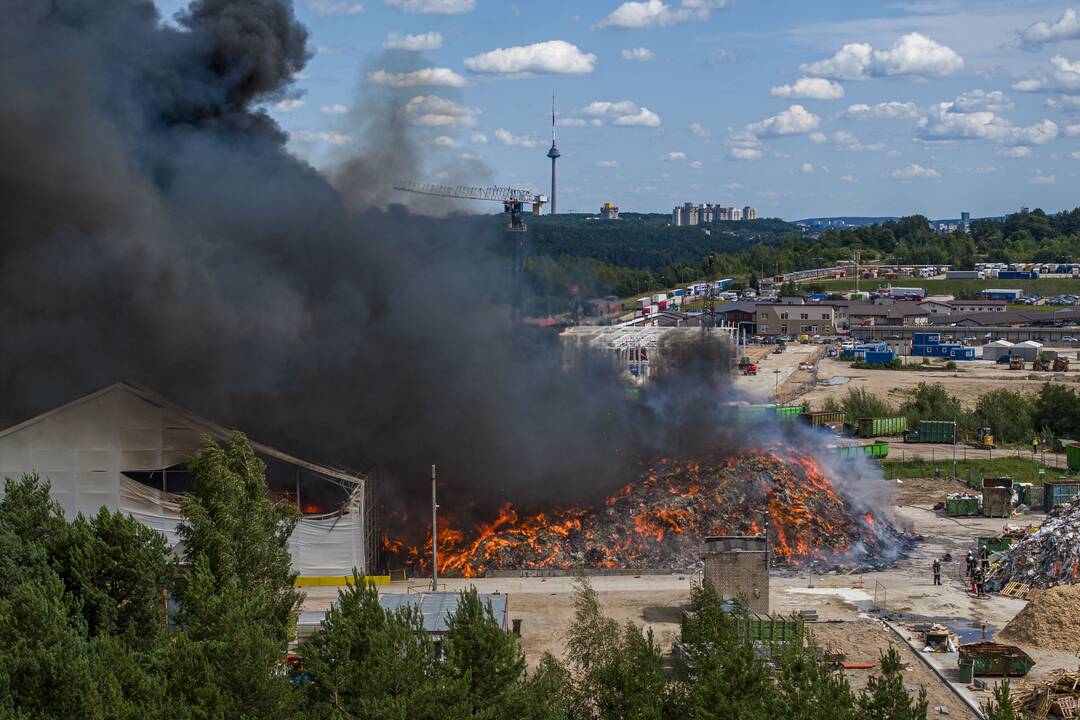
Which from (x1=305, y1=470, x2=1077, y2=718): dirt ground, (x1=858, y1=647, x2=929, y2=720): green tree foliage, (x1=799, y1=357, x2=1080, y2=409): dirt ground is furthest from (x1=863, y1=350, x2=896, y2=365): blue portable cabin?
(x1=858, y1=647, x2=929, y2=720): green tree foliage

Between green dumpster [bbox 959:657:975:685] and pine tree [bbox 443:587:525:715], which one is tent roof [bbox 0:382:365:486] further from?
green dumpster [bbox 959:657:975:685]

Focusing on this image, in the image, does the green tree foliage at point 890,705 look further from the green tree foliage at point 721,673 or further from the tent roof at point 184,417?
the tent roof at point 184,417

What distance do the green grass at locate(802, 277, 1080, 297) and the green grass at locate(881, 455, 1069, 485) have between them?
9260 centimetres

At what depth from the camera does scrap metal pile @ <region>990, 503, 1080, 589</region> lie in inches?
1359

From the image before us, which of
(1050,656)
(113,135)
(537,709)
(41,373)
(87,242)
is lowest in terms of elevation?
(1050,656)

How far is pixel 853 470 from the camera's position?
50.7 metres

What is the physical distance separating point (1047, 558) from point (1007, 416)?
31266mm

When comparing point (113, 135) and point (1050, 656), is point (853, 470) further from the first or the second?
point (113, 135)

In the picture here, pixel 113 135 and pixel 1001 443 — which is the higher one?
pixel 113 135

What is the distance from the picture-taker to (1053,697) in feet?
84.2

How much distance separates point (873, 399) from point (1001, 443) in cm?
970

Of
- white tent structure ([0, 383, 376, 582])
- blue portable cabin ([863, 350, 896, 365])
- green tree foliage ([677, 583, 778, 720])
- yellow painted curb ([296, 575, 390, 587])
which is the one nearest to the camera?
green tree foliage ([677, 583, 778, 720])

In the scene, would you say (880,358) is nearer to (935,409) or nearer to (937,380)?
(937,380)

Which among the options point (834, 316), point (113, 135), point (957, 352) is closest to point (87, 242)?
point (113, 135)
